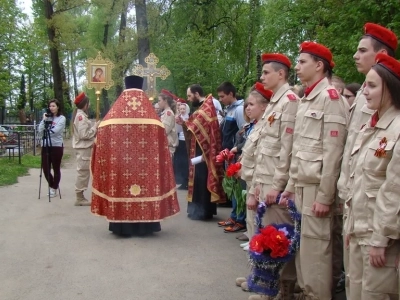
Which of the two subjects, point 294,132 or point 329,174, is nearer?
point 329,174

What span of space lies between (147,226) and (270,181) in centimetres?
302

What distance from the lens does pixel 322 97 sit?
13.9 ft

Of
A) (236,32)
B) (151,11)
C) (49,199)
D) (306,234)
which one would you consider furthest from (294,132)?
(236,32)

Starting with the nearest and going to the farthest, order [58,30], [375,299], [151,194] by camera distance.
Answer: [375,299] < [151,194] < [58,30]

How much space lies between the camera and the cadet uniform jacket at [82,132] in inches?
383

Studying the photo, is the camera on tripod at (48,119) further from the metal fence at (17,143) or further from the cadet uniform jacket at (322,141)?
the cadet uniform jacket at (322,141)

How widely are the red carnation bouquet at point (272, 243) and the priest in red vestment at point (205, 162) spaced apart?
371 cm

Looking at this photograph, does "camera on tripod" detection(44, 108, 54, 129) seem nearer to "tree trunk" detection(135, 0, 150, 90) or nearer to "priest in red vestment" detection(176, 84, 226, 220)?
"priest in red vestment" detection(176, 84, 226, 220)

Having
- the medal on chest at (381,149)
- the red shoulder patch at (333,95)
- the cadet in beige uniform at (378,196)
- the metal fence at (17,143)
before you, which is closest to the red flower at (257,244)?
the cadet in beige uniform at (378,196)

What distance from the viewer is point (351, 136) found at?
12.7ft

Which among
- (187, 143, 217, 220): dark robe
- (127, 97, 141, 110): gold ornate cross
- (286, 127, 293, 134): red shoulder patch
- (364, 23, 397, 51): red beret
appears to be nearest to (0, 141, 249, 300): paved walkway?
(187, 143, 217, 220): dark robe

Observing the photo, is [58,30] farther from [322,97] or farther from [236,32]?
[322,97]

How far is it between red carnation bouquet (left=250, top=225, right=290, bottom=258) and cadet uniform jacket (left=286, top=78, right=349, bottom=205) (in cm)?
44

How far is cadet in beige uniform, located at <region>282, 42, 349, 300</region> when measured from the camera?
4.09 m
